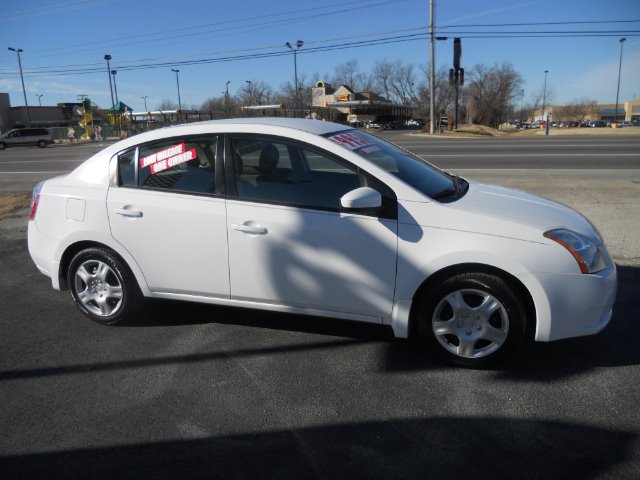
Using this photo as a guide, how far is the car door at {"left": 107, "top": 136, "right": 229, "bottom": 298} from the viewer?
12.6 feet

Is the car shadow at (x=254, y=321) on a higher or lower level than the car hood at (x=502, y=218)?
lower

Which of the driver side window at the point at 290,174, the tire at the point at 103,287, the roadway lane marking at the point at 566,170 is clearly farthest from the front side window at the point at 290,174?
the roadway lane marking at the point at 566,170

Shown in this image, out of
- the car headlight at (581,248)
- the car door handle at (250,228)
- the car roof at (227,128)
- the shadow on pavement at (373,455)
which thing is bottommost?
the shadow on pavement at (373,455)

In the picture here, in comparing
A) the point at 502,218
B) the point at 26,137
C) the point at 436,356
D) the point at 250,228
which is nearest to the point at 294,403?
the point at 436,356

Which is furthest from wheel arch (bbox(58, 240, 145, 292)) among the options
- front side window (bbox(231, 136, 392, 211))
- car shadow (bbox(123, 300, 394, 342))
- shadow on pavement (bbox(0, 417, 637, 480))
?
shadow on pavement (bbox(0, 417, 637, 480))

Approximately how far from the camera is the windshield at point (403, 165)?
374cm

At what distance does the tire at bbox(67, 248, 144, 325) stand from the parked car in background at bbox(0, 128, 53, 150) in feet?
141

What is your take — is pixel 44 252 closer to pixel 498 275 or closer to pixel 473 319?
pixel 473 319

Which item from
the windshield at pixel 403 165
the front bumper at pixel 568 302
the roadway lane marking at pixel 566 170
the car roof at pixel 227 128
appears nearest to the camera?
the front bumper at pixel 568 302

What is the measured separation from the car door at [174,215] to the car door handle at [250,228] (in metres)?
0.11

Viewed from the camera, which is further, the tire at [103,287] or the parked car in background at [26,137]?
the parked car in background at [26,137]

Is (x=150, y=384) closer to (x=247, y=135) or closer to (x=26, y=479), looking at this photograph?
(x=26, y=479)

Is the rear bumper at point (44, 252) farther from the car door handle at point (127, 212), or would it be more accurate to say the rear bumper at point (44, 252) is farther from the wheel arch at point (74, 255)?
the car door handle at point (127, 212)

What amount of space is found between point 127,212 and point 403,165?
2190mm
